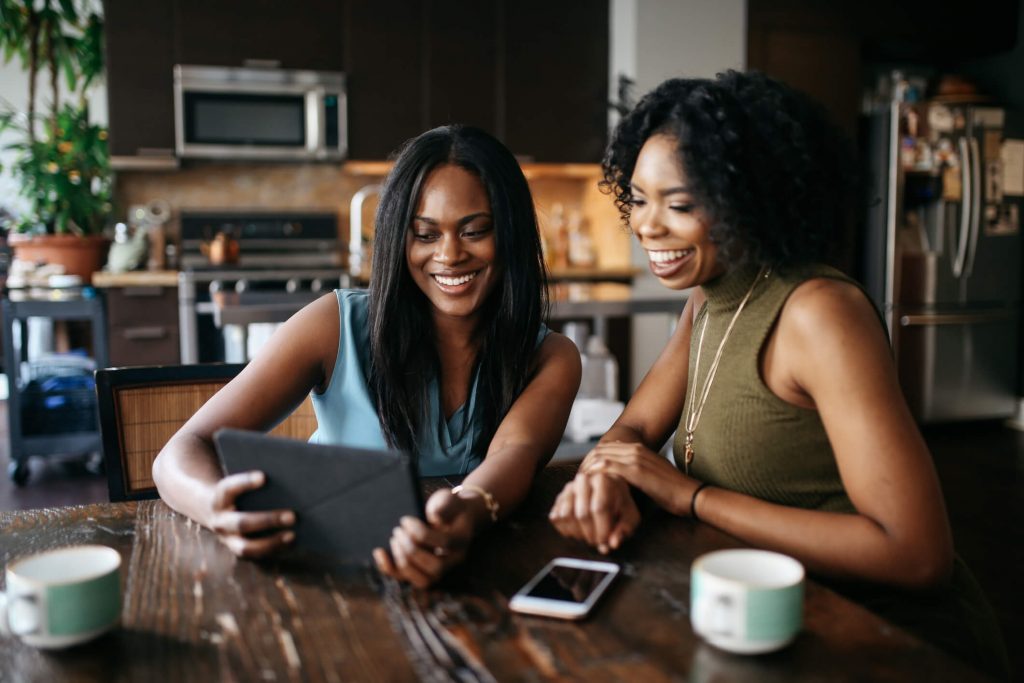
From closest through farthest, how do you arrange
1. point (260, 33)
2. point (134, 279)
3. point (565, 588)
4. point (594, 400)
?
point (565, 588) < point (594, 400) < point (134, 279) < point (260, 33)

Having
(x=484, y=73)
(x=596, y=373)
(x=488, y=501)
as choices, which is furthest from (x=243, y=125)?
(x=488, y=501)

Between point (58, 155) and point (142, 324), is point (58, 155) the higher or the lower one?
the higher one

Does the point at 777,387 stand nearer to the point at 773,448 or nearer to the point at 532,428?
the point at 773,448

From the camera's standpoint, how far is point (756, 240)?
3.69 feet

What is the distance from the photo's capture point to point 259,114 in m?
4.58

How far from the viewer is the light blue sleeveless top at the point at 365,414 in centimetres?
142

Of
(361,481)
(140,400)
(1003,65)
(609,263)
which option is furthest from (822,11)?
(361,481)

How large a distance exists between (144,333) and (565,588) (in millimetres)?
3875

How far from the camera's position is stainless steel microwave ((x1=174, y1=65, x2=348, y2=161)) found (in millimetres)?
4480

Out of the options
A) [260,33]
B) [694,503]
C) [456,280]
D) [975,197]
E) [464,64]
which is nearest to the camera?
[694,503]

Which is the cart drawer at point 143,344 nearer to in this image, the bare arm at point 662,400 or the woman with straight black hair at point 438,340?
the woman with straight black hair at point 438,340

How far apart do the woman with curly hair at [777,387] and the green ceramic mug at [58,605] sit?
1.57ft

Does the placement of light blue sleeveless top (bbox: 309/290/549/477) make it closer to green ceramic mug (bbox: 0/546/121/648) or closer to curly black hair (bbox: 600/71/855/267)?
curly black hair (bbox: 600/71/855/267)

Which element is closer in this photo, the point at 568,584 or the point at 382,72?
the point at 568,584
